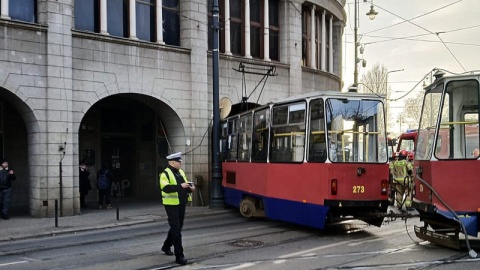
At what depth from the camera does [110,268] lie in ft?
28.7

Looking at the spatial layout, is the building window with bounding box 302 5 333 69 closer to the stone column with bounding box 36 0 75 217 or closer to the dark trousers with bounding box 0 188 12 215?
the stone column with bounding box 36 0 75 217

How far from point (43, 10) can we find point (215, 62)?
232 inches

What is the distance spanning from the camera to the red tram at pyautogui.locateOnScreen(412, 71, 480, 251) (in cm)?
944

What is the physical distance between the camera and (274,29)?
23.3 metres

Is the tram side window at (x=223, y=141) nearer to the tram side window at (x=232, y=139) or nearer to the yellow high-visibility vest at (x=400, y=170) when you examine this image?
the tram side window at (x=232, y=139)

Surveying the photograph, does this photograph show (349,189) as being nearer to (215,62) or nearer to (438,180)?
(438,180)

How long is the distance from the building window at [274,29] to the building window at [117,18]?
7.25 meters

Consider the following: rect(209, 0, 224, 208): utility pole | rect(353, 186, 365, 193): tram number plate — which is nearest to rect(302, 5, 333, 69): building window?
rect(209, 0, 224, 208): utility pole

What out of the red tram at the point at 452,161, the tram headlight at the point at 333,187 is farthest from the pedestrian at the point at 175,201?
the red tram at the point at 452,161

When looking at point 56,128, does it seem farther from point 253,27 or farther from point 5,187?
point 253,27

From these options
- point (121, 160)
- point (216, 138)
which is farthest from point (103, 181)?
point (121, 160)

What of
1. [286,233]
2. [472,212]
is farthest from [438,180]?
[286,233]

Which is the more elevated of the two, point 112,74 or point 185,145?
point 112,74

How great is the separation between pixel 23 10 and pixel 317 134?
33.3 ft
